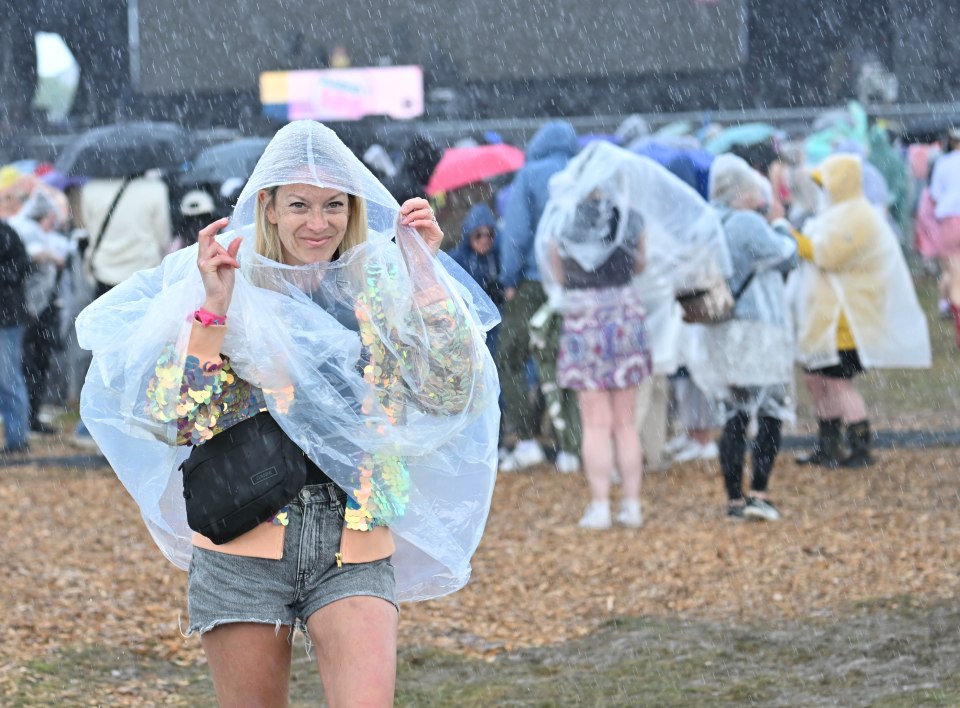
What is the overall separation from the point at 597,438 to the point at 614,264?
919 mm

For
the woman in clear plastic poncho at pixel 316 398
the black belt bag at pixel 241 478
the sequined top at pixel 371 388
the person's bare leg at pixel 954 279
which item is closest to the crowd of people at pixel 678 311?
the person's bare leg at pixel 954 279

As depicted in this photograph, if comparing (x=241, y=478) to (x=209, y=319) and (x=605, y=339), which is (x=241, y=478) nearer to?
(x=209, y=319)

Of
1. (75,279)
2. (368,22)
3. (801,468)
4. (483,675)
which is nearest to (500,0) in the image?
(368,22)

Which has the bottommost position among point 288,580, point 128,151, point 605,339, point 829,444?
point 829,444

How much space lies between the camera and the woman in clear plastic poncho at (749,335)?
7504 millimetres

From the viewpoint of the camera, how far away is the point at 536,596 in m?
6.64

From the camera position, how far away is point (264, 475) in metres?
3.08

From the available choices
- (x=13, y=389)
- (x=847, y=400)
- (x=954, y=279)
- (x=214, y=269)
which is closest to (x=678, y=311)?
(x=847, y=400)

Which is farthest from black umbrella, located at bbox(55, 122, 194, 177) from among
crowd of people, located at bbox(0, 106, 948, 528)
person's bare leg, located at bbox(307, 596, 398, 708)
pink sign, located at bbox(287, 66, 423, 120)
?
pink sign, located at bbox(287, 66, 423, 120)

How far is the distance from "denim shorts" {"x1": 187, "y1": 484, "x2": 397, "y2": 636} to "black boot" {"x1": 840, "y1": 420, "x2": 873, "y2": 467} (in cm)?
635

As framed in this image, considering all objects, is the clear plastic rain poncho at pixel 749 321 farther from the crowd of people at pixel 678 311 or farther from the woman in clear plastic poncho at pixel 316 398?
the woman in clear plastic poncho at pixel 316 398

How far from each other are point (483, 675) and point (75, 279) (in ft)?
23.6

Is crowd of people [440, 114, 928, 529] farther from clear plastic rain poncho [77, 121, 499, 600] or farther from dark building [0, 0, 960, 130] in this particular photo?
dark building [0, 0, 960, 130]

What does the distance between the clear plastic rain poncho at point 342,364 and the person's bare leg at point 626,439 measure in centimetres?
426
